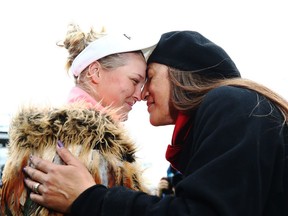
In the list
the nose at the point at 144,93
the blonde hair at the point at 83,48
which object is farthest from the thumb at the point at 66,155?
the nose at the point at 144,93

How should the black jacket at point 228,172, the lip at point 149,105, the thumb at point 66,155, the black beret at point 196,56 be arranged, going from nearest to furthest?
the black jacket at point 228,172 < the thumb at point 66,155 < the black beret at point 196,56 < the lip at point 149,105

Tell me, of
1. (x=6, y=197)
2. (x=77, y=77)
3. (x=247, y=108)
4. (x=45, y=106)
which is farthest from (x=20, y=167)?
(x=247, y=108)

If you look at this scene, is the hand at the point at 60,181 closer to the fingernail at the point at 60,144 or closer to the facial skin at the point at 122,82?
the fingernail at the point at 60,144

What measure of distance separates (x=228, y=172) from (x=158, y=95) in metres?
0.77

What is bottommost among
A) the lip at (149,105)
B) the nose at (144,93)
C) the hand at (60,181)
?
the hand at (60,181)

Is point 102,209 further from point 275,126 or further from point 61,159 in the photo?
point 275,126

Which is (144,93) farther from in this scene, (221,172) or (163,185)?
(163,185)

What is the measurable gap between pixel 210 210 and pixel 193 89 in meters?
0.66

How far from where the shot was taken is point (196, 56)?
79.7 inches

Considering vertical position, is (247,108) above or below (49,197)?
above

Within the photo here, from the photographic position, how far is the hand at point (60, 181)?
5.30 feet

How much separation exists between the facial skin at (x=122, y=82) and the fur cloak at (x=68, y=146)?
491 millimetres

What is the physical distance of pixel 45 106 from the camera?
5.93ft

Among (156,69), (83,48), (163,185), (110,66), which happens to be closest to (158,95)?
(156,69)
